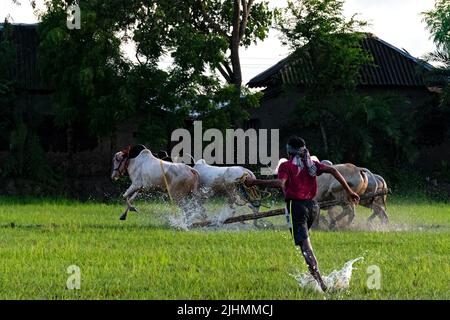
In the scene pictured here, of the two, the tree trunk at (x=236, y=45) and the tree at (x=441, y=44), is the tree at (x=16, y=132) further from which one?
the tree at (x=441, y=44)

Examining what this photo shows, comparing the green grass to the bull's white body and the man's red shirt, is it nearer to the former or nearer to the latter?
the bull's white body

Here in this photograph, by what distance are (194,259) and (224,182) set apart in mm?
6088

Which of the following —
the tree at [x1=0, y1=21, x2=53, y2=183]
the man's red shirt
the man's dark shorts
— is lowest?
the man's dark shorts

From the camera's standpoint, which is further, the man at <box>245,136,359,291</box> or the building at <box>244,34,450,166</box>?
the building at <box>244,34,450,166</box>

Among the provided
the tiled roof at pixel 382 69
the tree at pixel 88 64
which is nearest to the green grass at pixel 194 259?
the tree at pixel 88 64

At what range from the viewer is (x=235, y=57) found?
30.3 metres

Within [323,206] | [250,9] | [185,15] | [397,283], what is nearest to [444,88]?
[250,9]

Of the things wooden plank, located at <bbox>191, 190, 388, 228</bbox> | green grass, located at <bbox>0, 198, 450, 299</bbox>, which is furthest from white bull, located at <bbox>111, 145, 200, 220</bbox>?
wooden plank, located at <bbox>191, 190, 388, 228</bbox>

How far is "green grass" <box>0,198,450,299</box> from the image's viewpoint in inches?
355

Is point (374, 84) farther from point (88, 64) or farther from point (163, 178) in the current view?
point (163, 178)

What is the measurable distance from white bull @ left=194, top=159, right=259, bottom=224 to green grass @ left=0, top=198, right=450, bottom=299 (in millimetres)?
900

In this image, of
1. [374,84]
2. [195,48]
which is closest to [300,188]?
[195,48]

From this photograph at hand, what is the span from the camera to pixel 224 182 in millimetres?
17578

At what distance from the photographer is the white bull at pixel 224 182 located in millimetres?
17531
